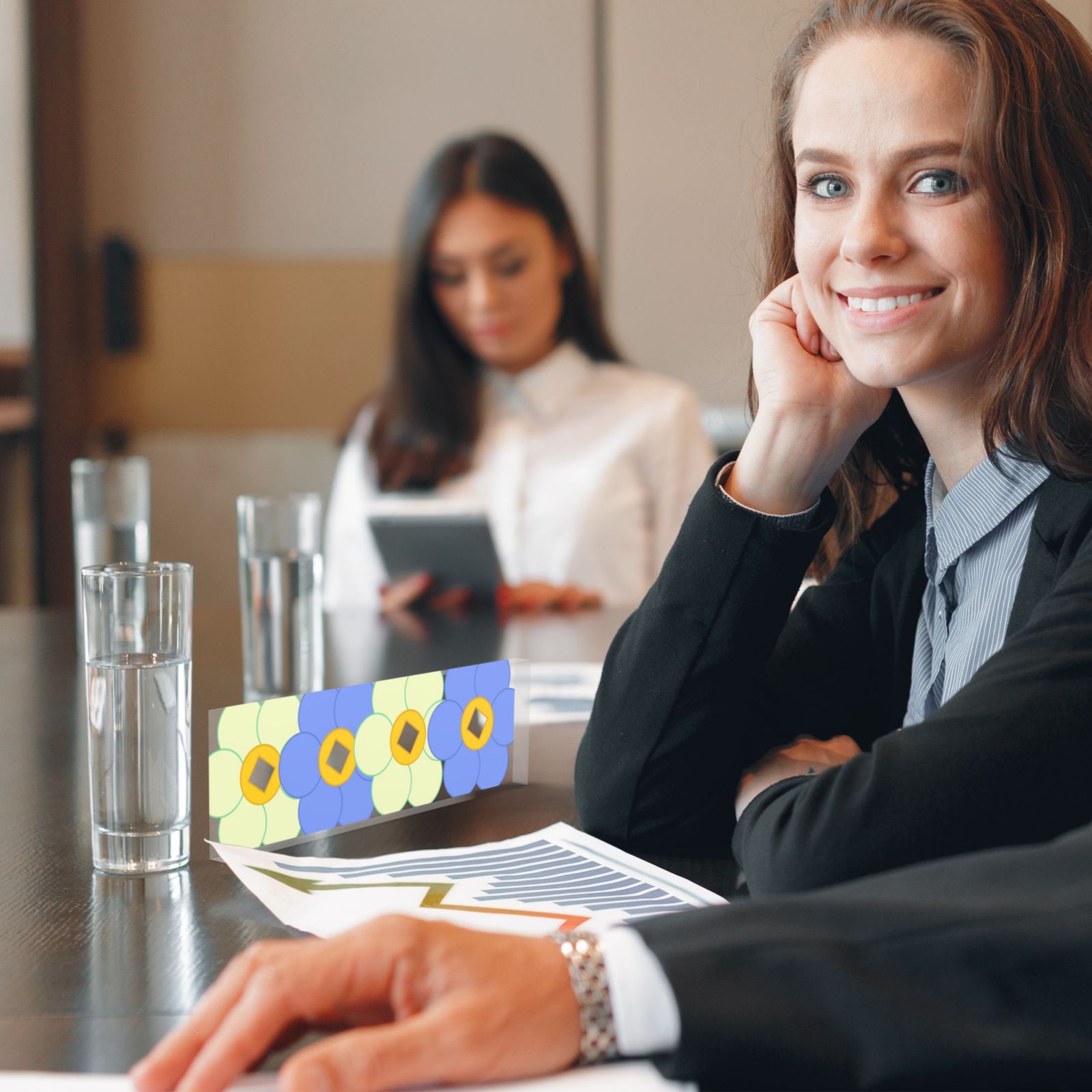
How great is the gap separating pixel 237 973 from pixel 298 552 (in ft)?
2.62

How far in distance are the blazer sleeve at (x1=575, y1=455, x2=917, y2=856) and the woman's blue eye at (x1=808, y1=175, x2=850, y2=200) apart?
21 cm

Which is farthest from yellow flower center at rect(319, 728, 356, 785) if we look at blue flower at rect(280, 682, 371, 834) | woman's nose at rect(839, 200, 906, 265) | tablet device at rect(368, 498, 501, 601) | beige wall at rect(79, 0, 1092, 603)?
beige wall at rect(79, 0, 1092, 603)

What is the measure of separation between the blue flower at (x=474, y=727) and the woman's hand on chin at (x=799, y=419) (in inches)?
8.6

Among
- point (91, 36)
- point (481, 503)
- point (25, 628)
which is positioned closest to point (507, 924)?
point (25, 628)

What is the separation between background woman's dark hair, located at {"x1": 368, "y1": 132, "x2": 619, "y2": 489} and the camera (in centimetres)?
250

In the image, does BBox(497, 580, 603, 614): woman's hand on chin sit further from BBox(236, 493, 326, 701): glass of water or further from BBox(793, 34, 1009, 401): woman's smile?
BBox(793, 34, 1009, 401): woman's smile

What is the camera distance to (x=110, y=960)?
687 millimetres

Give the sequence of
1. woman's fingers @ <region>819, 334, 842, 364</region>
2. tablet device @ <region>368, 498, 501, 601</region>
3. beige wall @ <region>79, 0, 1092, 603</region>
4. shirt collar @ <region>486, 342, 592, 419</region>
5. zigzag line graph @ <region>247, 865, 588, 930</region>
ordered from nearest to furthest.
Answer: zigzag line graph @ <region>247, 865, 588, 930</region> → woman's fingers @ <region>819, 334, 842, 364</region> → tablet device @ <region>368, 498, 501, 601</region> → shirt collar @ <region>486, 342, 592, 419</region> → beige wall @ <region>79, 0, 1092, 603</region>

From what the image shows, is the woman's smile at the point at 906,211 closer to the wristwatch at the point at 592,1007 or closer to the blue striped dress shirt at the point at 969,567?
the blue striped dress shirt at the point at 969,567

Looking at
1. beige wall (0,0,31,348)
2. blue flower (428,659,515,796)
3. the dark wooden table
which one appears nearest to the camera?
the dark wooden table

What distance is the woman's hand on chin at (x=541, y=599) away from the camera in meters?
1.88

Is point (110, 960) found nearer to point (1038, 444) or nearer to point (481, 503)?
point (1038, 444)

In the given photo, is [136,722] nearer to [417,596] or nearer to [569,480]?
[417,596]

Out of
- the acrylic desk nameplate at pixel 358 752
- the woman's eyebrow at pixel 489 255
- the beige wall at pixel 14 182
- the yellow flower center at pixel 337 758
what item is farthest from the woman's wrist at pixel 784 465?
the beige wall at pixel 14 182
